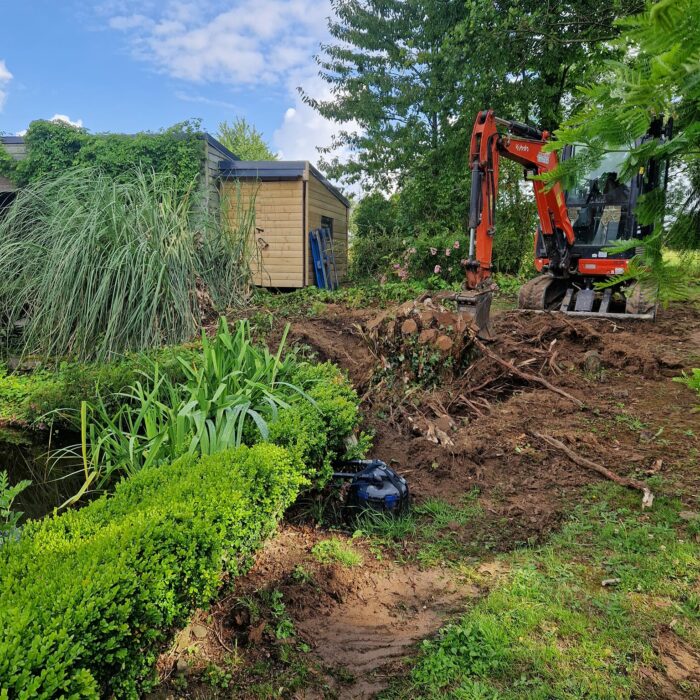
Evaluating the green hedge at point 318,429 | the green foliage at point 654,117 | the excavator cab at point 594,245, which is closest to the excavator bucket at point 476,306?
the green hedge at point 318,429

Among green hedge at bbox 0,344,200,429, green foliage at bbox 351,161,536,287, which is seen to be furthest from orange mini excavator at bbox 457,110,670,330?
green foliage at bbox 351,161,536,287

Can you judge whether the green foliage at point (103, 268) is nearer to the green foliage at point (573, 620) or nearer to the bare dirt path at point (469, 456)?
the bare dirt path at point (469, 456)

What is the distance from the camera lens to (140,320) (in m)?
5.77

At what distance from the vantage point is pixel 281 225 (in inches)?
456

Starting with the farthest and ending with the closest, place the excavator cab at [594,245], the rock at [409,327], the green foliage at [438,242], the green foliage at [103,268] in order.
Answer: the green foliage at [438,242], the excavator cab at [594,245], the green foliage at [103,268], the rock at [409,327]

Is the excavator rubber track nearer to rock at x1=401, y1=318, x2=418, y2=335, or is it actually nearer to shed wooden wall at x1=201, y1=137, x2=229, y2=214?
rock at x1=401, y1=318, x2=418, y2=335

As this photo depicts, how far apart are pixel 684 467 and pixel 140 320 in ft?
17.3

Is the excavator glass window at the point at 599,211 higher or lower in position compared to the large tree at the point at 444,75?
lower

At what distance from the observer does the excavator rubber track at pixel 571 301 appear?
6.80m

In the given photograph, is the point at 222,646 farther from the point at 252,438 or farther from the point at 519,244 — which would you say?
the point at 519,244

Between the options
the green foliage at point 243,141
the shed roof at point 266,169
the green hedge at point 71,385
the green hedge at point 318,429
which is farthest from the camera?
the green foliage at point 243,141

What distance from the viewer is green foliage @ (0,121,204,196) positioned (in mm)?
10594

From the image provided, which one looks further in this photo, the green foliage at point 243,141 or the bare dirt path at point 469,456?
the green foliage at point 243,141

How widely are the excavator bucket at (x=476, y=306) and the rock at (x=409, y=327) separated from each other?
1.77ft
